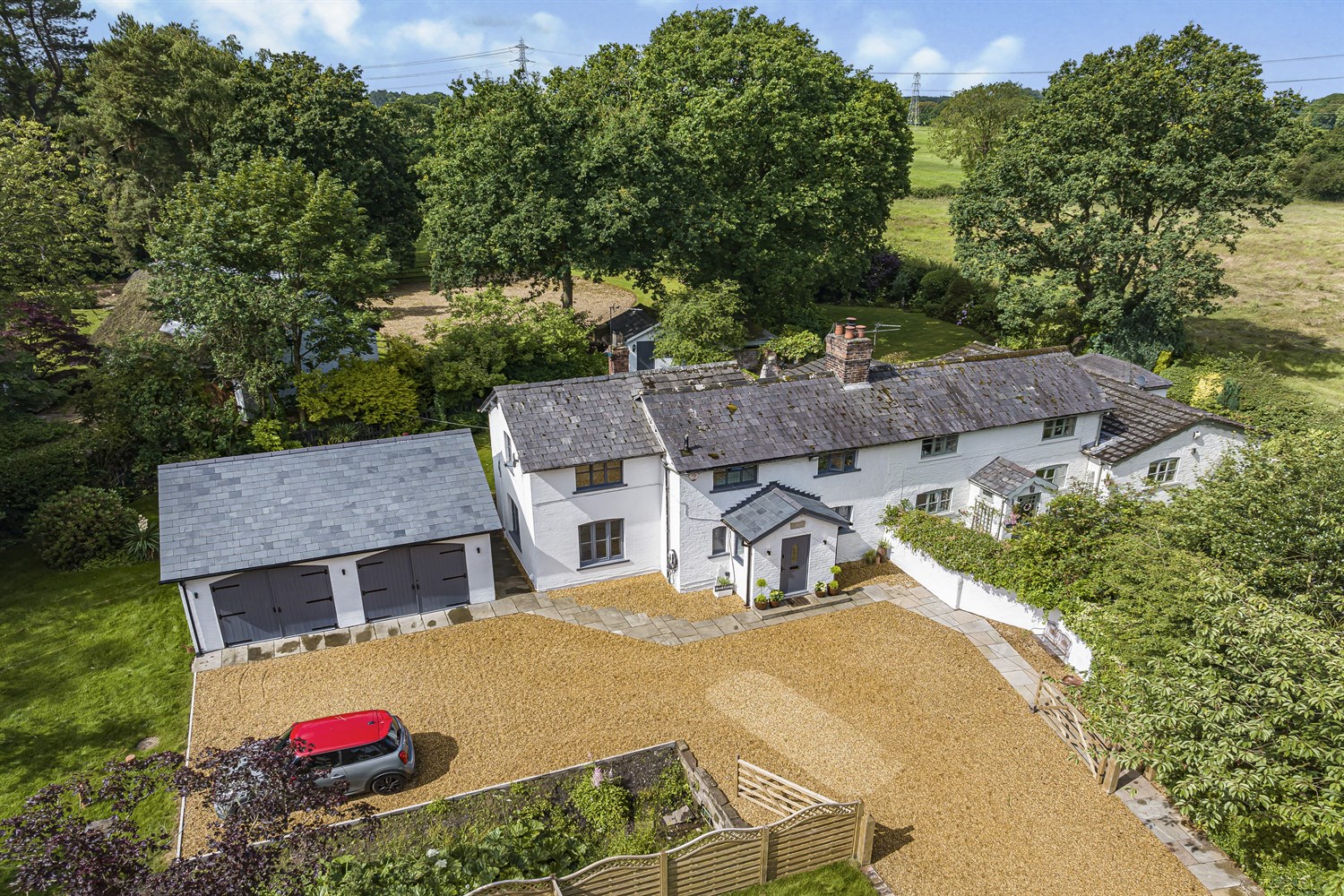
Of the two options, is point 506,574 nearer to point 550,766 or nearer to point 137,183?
point 550,766

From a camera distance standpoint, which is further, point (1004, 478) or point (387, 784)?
point (1004, 478)

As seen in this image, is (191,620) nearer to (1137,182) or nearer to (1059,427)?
(1059,427)

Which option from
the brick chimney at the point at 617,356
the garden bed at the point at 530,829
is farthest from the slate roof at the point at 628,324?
the garden bed at the point at 530,829

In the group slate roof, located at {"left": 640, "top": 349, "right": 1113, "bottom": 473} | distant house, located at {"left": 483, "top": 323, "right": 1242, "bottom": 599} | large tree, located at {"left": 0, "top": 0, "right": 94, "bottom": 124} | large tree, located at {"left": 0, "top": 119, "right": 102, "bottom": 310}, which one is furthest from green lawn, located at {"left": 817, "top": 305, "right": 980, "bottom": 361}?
large tree, located at {"left": 0, "top": 0, "right": 94, "bottom": 124}

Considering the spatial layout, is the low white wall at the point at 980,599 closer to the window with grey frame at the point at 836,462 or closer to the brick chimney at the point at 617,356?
the window with grey frame at the point at 836,462

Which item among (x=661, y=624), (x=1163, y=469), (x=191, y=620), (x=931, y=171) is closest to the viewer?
(x=191, y=620)

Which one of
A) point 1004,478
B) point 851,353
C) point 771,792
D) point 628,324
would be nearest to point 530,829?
point 771,792
